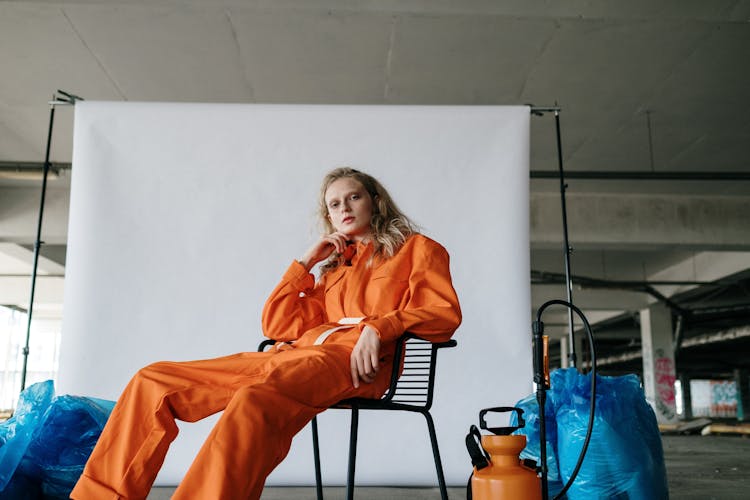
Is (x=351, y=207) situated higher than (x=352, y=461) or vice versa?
(x=351, y=207)

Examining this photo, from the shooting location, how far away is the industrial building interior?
3.91m

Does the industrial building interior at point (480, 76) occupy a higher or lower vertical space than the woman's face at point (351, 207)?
higher

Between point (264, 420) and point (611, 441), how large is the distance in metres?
1.31

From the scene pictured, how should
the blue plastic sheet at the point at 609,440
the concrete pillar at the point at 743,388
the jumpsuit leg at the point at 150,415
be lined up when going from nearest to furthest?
the jumpsuit leg at the point at 150,415 < the blue plastic sheet at the point at 609,440 < the concrete pillar at the point at 743,388

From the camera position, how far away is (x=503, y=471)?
1557mm

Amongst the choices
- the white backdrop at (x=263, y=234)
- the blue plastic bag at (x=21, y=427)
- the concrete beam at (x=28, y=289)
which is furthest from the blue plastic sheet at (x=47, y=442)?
the concrete beam at (x=28, y=289)

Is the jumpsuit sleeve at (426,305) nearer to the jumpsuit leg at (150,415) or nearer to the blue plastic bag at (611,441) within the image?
the jumpsuit leg at (150,415)

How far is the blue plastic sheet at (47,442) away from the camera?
2123 mm

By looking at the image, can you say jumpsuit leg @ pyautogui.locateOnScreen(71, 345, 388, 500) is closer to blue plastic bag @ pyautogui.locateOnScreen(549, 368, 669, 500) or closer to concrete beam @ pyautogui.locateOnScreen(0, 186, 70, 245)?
blue plastic bag @ pyautogui.locateOnScreen(549, 368, 669, 500)

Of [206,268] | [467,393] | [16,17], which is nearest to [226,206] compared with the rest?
[206,268]

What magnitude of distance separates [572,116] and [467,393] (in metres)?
3.16

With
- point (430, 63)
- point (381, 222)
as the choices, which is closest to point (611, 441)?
point (381, 222)

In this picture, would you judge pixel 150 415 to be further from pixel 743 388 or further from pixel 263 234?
pixel 743 388

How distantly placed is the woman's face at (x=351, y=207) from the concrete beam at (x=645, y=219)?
5.71m
